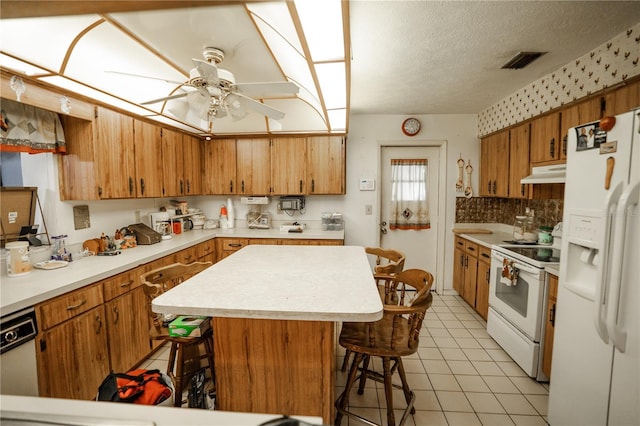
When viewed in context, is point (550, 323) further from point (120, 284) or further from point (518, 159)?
point (120, 284)

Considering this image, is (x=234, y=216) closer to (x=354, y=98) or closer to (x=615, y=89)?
(x=354, y=98)

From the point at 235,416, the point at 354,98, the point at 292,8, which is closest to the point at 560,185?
the point at 354,98

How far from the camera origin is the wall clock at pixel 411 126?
390 cm

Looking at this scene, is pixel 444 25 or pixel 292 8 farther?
pixel 444 25

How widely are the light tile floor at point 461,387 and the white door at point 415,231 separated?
136 centimetres

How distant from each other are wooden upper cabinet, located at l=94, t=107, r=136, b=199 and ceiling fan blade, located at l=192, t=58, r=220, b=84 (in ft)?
5.02

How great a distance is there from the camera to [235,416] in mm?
649

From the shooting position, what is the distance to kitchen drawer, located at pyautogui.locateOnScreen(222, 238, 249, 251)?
11.7ft

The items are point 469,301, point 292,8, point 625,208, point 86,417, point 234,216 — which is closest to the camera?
point 86,417

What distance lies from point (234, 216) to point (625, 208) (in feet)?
13.2

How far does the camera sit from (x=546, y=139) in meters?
2.62

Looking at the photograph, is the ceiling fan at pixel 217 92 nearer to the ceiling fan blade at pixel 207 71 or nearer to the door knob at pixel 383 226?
the ceiling fan blade at pixel 207 71

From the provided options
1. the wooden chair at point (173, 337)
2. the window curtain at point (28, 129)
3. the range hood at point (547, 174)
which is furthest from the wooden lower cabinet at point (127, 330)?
the range hood at point (547, 174)

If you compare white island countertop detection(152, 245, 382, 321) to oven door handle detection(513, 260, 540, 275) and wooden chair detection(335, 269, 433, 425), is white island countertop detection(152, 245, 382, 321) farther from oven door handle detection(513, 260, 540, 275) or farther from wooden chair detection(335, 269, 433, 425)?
oven door handle detection(513, 260, 540, 275)
